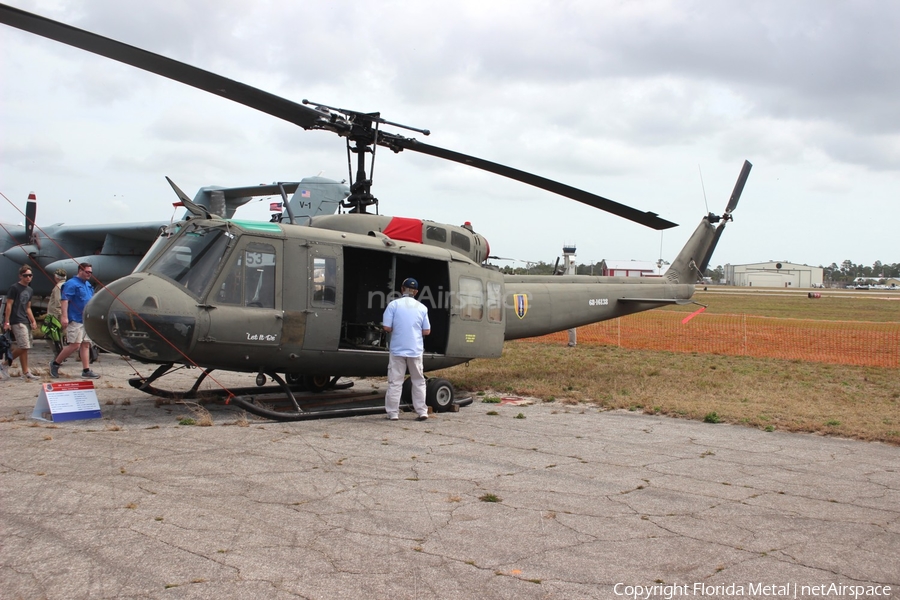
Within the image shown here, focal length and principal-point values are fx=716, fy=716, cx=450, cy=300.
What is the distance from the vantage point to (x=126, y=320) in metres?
7.18

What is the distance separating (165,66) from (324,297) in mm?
3095

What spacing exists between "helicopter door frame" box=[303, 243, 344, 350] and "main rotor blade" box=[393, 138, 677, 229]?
1848mm

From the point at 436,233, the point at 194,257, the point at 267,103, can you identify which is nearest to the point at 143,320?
the point at 194,257

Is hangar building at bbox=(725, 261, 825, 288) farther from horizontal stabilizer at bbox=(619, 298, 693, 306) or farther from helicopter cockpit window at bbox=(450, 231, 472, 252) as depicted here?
helicopter cockpit window at bbox=(450, 231, 472, 252)

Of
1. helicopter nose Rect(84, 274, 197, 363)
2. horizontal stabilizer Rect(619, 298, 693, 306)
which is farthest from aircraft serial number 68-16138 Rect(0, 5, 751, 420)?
horizontal stabilizer Rect(619, 298, 693, 306)

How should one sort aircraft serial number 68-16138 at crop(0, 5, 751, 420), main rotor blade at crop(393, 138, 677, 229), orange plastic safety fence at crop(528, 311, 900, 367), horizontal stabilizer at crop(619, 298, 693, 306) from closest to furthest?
aircraft serial number 68-16138 at crop(0, 5, 751, 420)
main rotor blade at crop(393, 138, 677, 229)
horizontal stabilizer at crop(619, 298, 693, 306)
orange plastic safety fence at crop(528, 311, 900, 367)

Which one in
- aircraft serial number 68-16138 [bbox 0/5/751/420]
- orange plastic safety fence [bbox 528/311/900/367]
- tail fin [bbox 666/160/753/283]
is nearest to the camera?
aircraft serial number 68-16138 [bbox 0/5/751/420]

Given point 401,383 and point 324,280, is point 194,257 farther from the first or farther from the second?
point 401,383

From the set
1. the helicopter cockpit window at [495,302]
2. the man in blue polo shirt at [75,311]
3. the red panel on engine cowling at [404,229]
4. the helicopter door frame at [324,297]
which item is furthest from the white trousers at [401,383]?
the man in blue polo shirt at [75,311]

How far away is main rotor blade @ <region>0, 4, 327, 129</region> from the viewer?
561cm

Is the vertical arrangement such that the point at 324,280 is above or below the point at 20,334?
above

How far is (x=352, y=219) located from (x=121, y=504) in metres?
5.40

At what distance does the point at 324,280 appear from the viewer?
334 inches

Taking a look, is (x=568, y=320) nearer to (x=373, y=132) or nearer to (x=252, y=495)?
(x=373, y=132)
